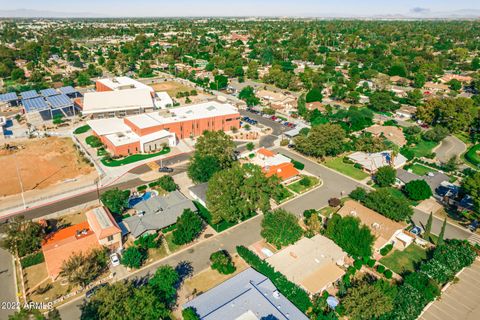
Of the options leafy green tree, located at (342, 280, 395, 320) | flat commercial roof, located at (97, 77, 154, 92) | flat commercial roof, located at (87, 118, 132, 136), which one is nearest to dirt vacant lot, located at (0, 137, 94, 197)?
flat commercial roof, located at (87, 118, 132, 136)

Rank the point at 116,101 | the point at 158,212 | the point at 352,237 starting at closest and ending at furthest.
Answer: the point at 352,237 < the point at 158,212 < the point at 116,101

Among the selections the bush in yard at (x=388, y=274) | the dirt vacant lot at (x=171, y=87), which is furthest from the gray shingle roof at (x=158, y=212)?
the dirt vacant lot at (x=171, y=87)

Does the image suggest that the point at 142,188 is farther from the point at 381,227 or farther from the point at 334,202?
the point at 381,227

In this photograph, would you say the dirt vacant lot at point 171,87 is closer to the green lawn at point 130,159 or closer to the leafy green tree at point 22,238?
the green lawn at point 130,159

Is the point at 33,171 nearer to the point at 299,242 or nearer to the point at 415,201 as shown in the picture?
the point at 299,242

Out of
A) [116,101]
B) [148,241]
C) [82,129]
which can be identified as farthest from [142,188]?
[116,101]

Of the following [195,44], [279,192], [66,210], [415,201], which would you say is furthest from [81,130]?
[195,44]
